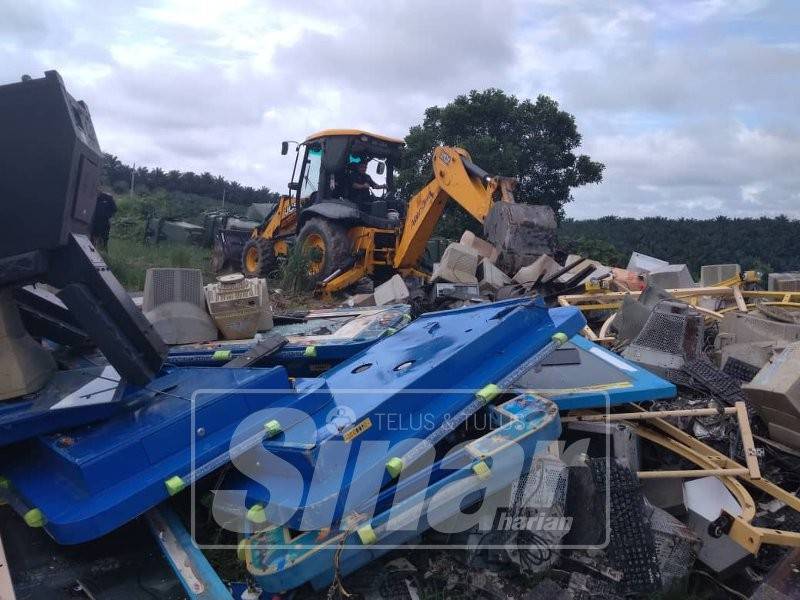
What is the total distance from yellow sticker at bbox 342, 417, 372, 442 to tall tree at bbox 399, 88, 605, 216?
15.6 m

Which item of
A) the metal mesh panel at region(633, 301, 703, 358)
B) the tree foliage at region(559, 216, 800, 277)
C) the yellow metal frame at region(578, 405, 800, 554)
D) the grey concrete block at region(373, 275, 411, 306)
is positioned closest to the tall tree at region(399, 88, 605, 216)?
the tree foliage at region(559, 216, 800, 277)

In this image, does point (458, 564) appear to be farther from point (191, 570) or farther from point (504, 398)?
point (191, 570)

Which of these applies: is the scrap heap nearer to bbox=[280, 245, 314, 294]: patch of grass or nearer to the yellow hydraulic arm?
the yellow hydraulic arm

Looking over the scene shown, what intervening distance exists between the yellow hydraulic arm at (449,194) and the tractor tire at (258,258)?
267 cm

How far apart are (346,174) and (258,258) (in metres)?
2.15

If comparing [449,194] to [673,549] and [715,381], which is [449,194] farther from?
[673,549]

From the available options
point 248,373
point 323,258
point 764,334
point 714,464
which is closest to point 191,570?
point 248,373

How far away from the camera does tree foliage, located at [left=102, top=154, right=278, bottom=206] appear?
91.9 feet

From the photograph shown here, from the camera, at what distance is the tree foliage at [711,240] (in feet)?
60.8

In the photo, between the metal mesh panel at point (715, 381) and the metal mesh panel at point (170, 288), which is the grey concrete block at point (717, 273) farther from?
the metal mesh panel at point (170, 288)

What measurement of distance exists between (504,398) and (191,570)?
155 centimetres

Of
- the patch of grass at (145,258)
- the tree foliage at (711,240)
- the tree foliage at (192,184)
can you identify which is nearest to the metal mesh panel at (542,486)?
the patch of grass at (145,258)

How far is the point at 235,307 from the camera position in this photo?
423cm

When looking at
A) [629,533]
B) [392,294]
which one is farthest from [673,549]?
[392,294]
